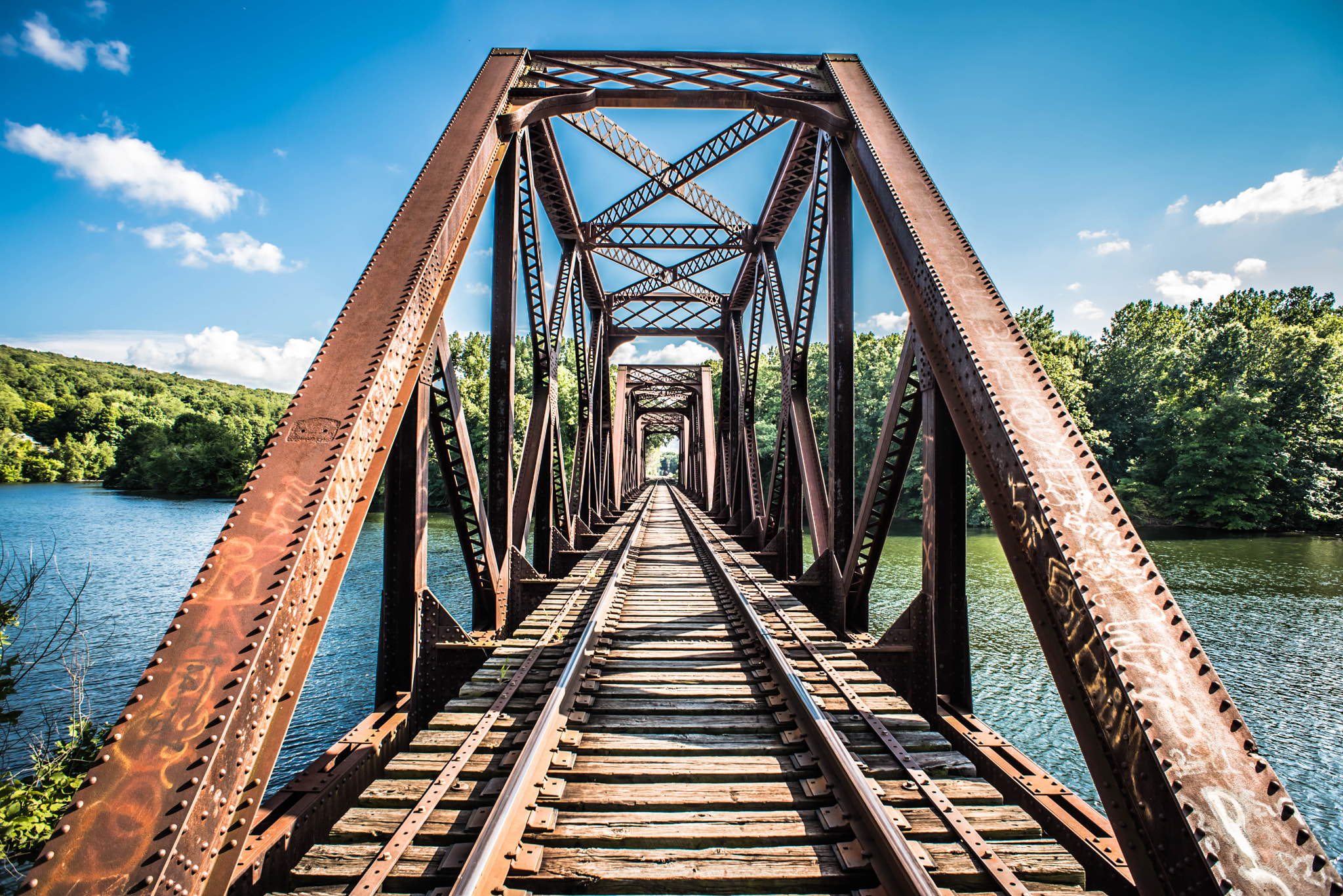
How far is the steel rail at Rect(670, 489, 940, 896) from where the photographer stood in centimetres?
219

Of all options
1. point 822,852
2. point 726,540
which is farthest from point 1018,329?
point 726,540

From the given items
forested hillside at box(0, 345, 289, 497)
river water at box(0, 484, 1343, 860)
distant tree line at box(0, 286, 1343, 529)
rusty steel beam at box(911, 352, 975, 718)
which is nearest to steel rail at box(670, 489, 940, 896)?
rusty steel beam at box(911, 352, 975, 718)

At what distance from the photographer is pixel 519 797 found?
264 cm

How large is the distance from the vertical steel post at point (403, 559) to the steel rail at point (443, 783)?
100 centimetres

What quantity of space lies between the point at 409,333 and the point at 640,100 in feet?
15.7

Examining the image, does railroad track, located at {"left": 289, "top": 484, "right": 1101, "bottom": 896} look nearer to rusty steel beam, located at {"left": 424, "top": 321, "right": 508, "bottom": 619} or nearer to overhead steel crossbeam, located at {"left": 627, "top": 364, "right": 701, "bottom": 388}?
rusty steel beam, located at {"left": 424, "top": 321, "right": 508, "bottom": 619}

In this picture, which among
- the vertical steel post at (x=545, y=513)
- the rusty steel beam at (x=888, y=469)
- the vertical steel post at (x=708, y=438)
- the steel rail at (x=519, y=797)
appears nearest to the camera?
the steel rail at (x=519, y=797)

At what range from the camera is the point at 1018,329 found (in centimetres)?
338

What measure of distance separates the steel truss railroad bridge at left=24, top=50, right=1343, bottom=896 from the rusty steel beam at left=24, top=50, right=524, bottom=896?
1 centimetres

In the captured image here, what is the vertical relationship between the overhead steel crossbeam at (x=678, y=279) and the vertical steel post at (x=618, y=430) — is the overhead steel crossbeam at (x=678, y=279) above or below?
above

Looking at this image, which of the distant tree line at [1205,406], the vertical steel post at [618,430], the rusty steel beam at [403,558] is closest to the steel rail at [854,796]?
the rusty steel beam at [403,558]

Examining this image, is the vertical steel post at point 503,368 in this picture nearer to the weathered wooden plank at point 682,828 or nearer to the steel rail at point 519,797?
the steel rail at point 519,797

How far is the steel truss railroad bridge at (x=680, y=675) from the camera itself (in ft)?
6.39

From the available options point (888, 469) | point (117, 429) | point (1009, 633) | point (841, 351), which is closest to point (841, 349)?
point (841, 351)
